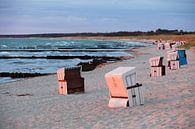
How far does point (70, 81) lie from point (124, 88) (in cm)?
447

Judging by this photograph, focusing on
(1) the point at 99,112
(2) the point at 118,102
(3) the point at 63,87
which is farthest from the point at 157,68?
(1) the point at 99,112

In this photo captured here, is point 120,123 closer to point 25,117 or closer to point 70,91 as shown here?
point 25,117

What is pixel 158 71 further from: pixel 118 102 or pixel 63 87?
pixel 118 102

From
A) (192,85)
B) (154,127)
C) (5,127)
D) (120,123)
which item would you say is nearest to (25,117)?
(5,127)

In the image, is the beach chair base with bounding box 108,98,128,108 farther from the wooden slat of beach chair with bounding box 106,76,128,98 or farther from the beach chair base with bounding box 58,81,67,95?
the beach chair base with bounding box 58,81,67,95

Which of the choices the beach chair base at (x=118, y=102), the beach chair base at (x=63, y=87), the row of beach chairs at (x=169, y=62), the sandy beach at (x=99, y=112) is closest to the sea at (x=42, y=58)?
the row of beach chairs at (x=169, y=62)

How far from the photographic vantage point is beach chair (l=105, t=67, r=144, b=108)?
10.1 meters

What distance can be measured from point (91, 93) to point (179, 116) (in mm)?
5751

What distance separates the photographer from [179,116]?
8.65m

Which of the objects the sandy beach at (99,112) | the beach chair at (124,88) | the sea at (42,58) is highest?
the beach chair at (124,88)

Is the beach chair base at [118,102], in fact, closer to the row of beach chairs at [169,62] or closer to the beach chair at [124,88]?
the beach chair at [124,88]

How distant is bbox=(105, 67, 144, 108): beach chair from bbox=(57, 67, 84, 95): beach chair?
3.86 metres

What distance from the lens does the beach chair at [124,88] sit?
33.1 feet

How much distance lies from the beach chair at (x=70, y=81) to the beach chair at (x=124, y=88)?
3865mm
